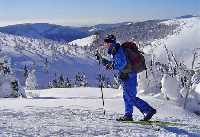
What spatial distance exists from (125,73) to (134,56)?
46 centimetres

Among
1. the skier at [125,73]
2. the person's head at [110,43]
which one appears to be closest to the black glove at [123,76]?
the skier at [125,73]

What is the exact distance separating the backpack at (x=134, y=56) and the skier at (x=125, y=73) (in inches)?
3.4

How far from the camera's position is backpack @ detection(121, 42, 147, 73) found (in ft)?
38.8

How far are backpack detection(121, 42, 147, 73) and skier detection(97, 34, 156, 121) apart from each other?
9 cm

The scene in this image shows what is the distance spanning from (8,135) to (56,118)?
3.23m

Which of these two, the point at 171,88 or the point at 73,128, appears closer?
the point at 73,128

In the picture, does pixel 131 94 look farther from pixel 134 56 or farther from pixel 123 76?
pixel 134 56

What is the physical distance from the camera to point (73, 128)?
10297 mm

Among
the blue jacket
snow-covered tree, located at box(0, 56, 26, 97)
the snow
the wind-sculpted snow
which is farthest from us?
snow-covered tree, located at box(0, 56, 26, 97)

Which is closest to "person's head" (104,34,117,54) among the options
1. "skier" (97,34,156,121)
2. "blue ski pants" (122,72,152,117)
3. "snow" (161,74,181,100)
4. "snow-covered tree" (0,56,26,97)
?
"skier" (97,34,156,121)

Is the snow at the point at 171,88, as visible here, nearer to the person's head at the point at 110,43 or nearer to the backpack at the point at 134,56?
the backpack at the point at 134,56

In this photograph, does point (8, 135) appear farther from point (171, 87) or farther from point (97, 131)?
point (171, 87)

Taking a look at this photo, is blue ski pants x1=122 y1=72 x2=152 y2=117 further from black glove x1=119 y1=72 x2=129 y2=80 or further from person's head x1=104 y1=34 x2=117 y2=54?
person's head x1=104 y1=34 x2=117 y2=54

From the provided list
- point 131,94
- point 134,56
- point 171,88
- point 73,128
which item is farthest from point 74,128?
point 171,88
